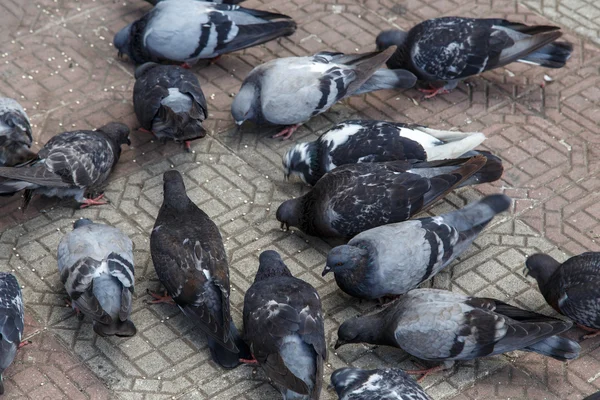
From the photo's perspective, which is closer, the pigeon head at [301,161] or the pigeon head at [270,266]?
the pigeon head at [270,266]

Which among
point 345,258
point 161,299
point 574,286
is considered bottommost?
point 161,299

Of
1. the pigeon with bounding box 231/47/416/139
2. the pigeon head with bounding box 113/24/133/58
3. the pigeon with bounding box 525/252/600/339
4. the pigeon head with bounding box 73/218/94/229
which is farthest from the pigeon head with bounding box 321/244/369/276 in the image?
the pigeon head with bounding box 113/24/133/58

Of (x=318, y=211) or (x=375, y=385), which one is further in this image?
(x=318, y=211)

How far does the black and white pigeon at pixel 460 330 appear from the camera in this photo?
7.36 m

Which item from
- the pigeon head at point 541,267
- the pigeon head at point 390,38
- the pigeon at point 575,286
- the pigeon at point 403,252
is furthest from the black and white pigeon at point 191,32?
the pigeon at point 575,286

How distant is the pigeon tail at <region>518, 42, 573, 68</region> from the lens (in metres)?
10.2

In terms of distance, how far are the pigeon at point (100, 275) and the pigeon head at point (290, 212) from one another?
140cm


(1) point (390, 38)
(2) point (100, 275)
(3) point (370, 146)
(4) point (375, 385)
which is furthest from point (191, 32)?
(4) point (375, 385)

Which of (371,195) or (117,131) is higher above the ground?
(371,195)

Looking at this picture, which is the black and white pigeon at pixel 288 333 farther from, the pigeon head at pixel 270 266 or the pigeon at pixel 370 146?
the pigeon at pixel 370 146

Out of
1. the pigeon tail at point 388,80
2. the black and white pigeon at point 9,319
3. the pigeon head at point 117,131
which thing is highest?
the pigeon tail at point 388,80

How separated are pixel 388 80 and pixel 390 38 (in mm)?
660

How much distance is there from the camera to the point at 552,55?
10242 mm

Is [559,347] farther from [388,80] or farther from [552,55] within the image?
[552,55]
